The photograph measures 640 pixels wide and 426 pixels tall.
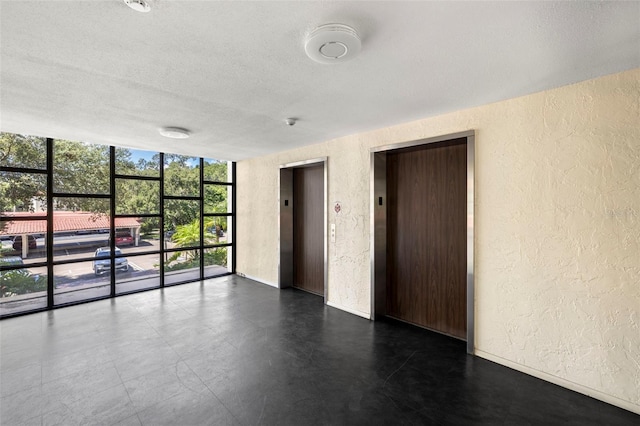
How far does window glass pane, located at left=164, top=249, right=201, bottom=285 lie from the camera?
17.8ft

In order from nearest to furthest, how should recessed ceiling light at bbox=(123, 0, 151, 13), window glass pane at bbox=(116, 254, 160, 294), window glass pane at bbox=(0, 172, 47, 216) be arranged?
recessed ceiling light at bbox=(123, 0, 151, 13) < window glass pane at bbox=(0, 172, 47, 216) < window glass pane at bbox=(116, 254, 160, 294)

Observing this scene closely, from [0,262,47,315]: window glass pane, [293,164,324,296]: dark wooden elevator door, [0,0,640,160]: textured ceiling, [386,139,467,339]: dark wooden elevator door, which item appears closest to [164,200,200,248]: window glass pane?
[0,262,47,315]: window glass pane

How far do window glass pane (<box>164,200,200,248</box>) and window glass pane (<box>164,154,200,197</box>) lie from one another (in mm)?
204

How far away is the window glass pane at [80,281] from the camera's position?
4.36 metres

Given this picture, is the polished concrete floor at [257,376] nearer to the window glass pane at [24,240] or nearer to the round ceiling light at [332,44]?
the window glass pane at [24,240]

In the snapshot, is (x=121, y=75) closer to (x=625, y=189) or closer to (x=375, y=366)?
(x=375, y=366)

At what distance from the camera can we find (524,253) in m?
2.57

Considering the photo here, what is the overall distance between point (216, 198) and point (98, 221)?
6.72 feet

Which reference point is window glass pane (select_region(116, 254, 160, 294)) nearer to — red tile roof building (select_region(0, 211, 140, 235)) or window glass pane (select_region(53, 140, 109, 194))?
red tile roof building (select_region(0, 211, 140, 235))

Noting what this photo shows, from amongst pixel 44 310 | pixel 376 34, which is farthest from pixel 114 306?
pixel 376 34

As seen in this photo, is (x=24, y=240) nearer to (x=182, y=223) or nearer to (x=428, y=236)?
(x=182, y=223)

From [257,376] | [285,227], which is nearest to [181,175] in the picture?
[285,227]

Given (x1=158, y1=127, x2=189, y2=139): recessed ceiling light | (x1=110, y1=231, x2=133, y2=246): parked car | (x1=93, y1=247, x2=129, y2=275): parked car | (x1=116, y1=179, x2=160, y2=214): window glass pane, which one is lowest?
(x1=93, y1=247, x2=129, y2=275): parked car

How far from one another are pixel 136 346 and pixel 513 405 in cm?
349
